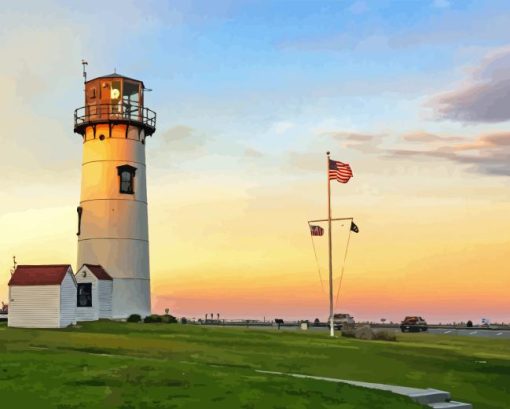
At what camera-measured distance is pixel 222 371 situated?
20297mm

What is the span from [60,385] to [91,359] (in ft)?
17.4

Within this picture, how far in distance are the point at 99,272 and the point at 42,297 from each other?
251 inches

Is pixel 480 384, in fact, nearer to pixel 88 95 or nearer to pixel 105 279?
pixel 105 279

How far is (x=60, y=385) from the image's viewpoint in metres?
16.7

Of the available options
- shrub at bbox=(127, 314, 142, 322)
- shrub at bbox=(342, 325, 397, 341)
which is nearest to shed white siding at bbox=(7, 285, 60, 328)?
shrub at bbox=(127, 314, 142, 322)

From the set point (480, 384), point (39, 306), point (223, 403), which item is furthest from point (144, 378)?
point (39, 306)

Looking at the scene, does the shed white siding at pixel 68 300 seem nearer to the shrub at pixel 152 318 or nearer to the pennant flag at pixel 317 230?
the shrub at pixel 152 318

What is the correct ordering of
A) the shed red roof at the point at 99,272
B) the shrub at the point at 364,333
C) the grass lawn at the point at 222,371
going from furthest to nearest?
the shed red roof at the point at 99,272 < the shrub at the point at 364,333 < the grass lawn at the point at 222,371

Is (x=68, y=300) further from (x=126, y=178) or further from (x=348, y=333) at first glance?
(x=348, y=333)

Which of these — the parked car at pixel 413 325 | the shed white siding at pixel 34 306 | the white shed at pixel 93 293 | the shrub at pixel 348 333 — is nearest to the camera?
the shed white siding at pixel 34 306

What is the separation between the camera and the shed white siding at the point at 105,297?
167ft

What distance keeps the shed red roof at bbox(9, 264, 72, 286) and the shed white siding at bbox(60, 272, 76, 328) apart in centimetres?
45

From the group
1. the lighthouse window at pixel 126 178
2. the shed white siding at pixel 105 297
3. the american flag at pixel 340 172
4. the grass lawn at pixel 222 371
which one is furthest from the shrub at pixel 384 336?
the lighthouse window at pixel 126 178

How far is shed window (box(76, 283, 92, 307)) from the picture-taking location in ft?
163
